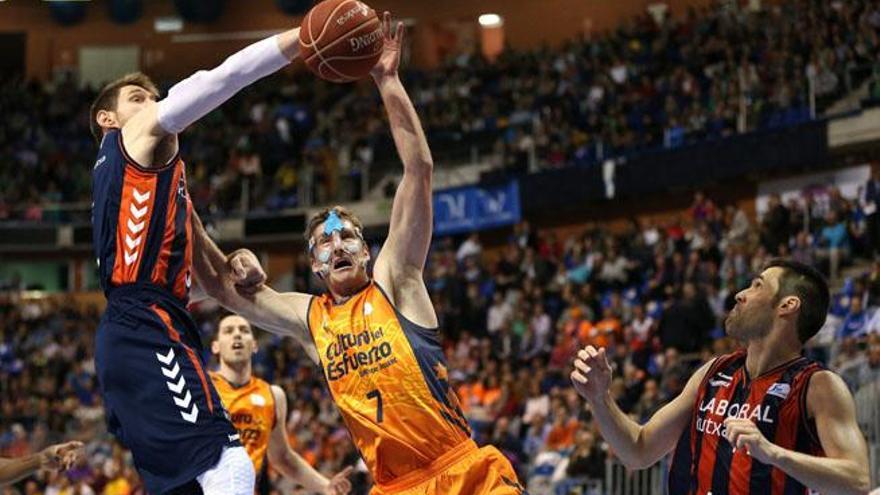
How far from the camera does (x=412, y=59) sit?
3825 centimetres

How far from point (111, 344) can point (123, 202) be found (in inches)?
24.2

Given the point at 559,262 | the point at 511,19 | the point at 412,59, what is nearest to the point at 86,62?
the point at 412,59

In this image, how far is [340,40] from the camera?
609 centimetres

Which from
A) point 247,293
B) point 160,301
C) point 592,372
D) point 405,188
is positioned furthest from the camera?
point 247,293

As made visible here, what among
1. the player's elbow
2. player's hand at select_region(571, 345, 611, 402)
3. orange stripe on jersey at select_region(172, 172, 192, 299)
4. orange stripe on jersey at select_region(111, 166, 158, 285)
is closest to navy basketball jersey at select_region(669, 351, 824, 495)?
the player's elbow

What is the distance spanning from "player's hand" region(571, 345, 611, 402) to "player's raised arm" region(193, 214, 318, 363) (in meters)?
1.40

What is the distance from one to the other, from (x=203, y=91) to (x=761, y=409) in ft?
9.33

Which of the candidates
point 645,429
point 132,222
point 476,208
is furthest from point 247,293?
point 476,208

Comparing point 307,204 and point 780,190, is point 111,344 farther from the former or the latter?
point 307,204

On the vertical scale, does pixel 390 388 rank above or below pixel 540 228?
below

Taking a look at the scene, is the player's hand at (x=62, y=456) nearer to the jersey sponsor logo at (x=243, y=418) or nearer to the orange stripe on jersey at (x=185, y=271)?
the orange stripe on jersey at (x=185, y=271)

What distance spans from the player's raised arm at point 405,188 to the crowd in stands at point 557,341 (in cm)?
892

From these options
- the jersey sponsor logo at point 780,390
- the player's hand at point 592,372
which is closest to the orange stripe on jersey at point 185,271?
the player's hand at point 592,372

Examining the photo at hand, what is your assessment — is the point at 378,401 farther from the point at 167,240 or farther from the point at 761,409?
the point at 761,409
